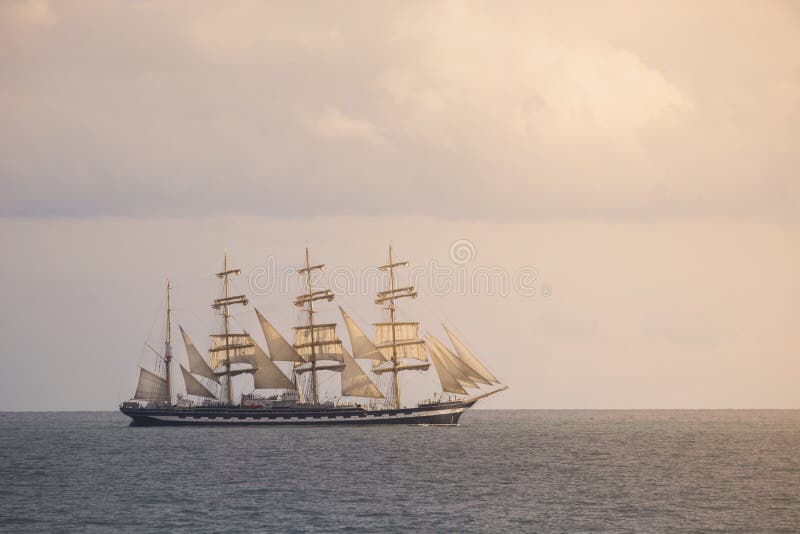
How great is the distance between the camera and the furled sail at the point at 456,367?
136375 mm

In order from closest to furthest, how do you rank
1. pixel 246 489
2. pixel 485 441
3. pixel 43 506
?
1. pixel 43 506
2. pixel 246 489
3. pixel 485 441

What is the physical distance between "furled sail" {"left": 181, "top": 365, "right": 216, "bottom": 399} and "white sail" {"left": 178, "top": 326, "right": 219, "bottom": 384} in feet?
4.34

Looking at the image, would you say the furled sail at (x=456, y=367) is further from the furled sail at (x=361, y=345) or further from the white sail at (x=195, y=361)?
the white sail at (x=195, y=361)

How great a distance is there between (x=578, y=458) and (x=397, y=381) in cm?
4593

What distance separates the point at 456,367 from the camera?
450ft

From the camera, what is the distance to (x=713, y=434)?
164 metres

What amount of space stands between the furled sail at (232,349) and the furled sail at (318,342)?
684 centimetres

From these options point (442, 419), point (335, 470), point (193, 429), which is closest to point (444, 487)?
point (335, 470)

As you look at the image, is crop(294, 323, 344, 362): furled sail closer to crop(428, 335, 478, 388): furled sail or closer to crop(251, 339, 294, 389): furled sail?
crop(251, 339, 294, 389): furled sail

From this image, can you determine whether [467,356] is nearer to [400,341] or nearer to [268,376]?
[400,341]

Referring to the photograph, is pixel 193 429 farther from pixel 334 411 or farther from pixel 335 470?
pixel 335 470

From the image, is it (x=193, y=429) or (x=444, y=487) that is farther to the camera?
(x=193, y=429)

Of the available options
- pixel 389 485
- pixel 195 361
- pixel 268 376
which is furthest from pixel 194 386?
pixel 389 485

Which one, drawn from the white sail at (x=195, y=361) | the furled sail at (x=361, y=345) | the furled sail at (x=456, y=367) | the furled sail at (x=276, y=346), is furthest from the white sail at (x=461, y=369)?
the white sail at (x=195, y=361)
